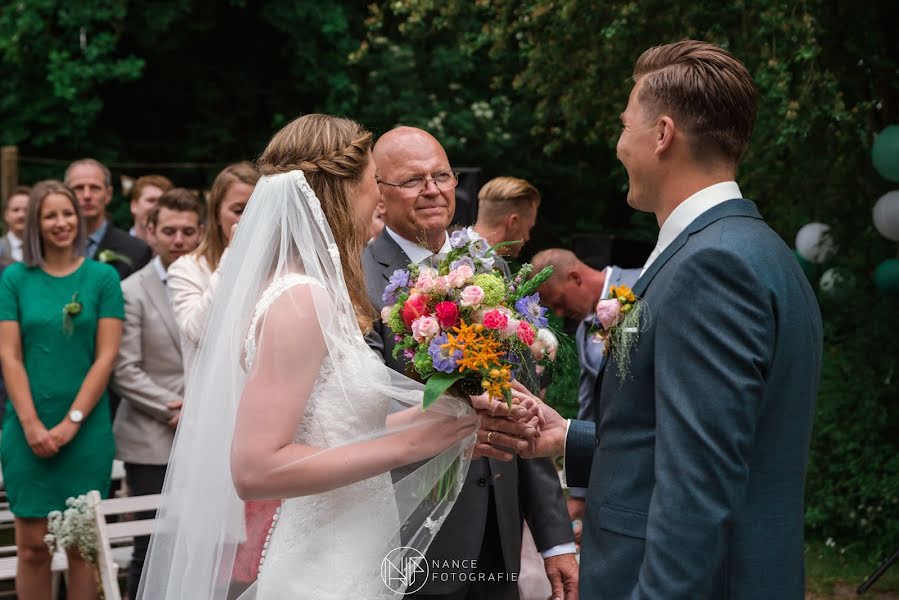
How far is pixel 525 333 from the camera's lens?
2705 millimetres

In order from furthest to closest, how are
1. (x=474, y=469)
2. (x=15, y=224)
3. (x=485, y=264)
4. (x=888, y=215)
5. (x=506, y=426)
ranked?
(x=15, y=224), (x=888, y=215), (x=474, y=469), (x=506, y=426), (x=485, y=264)

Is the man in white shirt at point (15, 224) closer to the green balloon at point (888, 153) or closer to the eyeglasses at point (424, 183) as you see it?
the eyeglasses at point (424, 183)

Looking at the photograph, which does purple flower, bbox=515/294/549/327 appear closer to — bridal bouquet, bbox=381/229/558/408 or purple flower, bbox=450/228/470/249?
bridal bouquet, bbox=381/229/558/408

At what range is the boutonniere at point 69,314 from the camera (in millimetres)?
5535

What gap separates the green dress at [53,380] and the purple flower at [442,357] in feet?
11.5

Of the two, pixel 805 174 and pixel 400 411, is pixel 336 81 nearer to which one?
pixel 805 174

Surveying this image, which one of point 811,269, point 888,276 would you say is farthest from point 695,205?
point 811,269

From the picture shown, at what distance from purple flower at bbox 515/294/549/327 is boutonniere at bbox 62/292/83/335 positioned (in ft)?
11.4

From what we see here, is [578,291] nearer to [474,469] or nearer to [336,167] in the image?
[474,469]

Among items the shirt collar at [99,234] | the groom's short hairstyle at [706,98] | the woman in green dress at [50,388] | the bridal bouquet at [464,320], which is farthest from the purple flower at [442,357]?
the shirt collar at [99,234]

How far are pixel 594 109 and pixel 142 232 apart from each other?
4750mm

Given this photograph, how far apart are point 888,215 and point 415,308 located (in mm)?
5630

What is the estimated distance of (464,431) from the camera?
2891 mm

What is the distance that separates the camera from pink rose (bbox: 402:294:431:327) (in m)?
2.73
